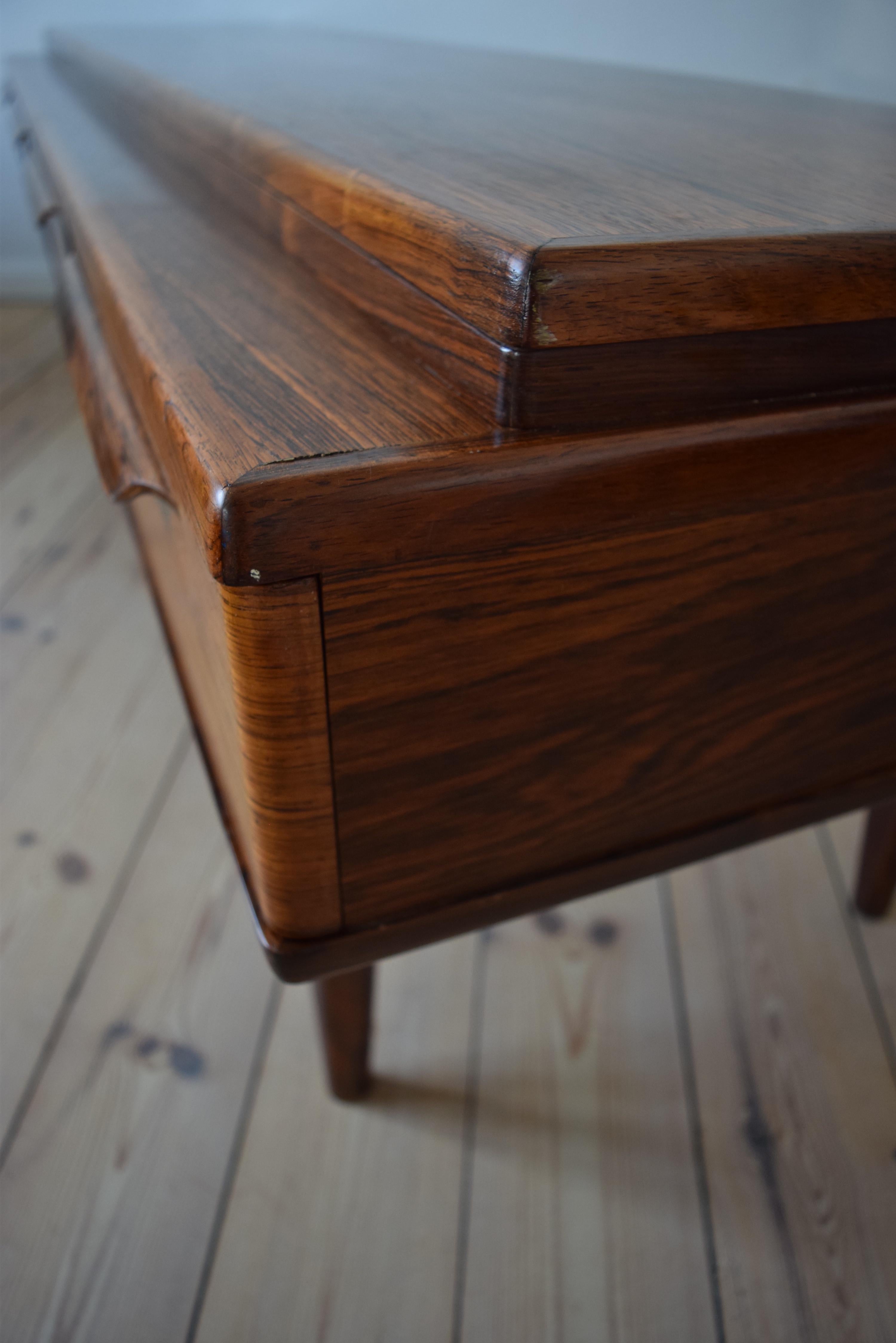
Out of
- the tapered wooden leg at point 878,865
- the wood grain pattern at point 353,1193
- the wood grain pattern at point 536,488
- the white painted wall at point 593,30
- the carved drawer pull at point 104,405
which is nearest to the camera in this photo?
the wood grain pattern at point 536,488

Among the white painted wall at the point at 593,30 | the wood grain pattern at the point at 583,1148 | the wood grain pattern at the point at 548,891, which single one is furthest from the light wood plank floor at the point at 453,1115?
the white painted wall at the point at 593,30

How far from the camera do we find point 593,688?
415 mm

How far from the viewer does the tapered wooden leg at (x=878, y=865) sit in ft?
2.56

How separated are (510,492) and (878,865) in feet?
2.09

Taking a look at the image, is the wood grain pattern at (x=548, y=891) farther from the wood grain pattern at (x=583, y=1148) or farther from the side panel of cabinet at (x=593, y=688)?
the wood grain pattern at (x=583, y=1148)

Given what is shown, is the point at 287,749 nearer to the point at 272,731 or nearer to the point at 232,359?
the point at 272,731

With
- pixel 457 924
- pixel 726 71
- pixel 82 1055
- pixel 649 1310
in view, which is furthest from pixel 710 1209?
pixel 726 71

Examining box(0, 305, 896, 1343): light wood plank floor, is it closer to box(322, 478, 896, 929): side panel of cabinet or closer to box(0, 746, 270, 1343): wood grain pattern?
box(0, 746, 270, 1343): wood grain pattern

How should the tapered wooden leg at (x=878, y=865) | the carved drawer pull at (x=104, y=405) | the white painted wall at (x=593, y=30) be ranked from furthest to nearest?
the white painted wall at (x=593, y=30) → the tapered wooden leg at (x=878, y=865) → the carved drawer pull at (x=104, y=405)

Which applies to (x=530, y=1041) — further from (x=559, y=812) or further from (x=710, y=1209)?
(x=559, y=812)

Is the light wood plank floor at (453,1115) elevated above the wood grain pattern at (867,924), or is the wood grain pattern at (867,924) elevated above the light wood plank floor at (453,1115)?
the light wood plank floor at (453,1115)

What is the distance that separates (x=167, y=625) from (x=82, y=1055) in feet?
1.10

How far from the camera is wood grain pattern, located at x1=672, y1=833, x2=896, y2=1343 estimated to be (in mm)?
600

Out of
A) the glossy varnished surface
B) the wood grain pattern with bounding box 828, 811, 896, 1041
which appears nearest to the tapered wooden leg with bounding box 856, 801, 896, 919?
the wood grain pattern with bounding box 828, 811, 896, 1041
